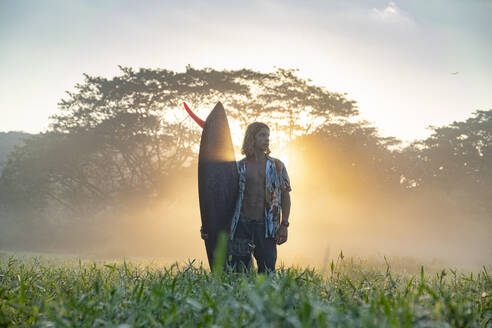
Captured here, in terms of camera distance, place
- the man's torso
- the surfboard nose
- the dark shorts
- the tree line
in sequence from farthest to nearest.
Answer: the tree line
the surfboard nose
the man's torso
the dark shorts

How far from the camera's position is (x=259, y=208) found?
4590mm

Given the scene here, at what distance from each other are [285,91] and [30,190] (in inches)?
563

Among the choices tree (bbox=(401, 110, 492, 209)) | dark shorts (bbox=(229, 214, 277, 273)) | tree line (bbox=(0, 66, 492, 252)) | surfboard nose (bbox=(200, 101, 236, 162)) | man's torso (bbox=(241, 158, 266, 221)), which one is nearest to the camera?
dark shorts (bbox=(229, 214, 277, 273))

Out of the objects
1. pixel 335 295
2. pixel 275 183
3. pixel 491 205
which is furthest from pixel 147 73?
pixel 491 205

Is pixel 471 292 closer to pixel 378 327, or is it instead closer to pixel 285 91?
pixel 378 327

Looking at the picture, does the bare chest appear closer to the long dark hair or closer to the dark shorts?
the long dark hair

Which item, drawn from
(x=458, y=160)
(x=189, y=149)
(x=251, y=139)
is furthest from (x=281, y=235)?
(x=458, y=160)

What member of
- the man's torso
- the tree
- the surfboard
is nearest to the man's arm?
the man's torso

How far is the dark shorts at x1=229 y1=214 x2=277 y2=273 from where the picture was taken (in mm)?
4461

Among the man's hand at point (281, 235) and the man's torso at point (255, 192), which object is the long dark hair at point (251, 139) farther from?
the man's hand at point (281, 235)

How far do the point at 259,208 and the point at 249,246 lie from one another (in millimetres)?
441

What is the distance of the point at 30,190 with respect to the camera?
69.6 ft

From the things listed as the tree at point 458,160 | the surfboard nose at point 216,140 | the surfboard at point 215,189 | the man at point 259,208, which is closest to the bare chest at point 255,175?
→ the man at point 259,208

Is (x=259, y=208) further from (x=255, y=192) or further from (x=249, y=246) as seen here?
(x=249, y=246)
